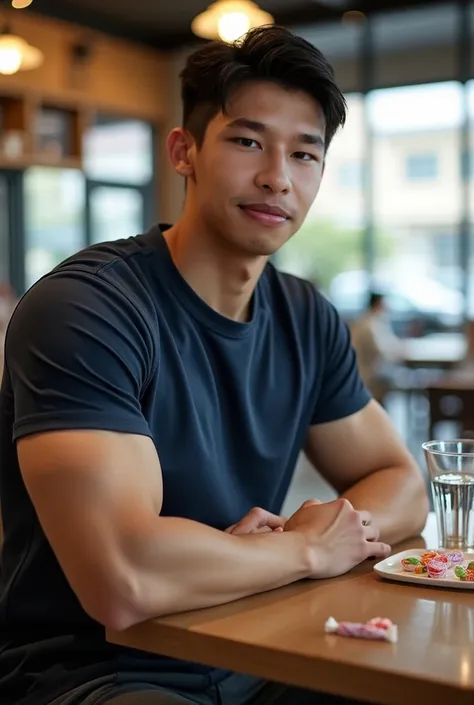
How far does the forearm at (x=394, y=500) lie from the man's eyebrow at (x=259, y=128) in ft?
1.88

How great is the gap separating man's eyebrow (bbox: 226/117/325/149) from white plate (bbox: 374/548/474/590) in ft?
2.09

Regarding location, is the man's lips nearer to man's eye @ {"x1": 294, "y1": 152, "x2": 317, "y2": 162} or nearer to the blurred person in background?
man's eye @ {"x1": 294, "y1": 152, "x2": 317, "y2": 162}

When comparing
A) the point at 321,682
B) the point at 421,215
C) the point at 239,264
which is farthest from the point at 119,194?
the point at 321,682

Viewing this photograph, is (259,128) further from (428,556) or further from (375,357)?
(375,357)

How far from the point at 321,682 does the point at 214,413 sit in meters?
0.61

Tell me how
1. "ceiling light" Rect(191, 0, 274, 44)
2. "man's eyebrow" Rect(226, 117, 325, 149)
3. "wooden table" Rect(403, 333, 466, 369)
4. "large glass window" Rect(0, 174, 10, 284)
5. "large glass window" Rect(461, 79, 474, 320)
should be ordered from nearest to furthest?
"man's eyebrow" Rect(226, 117, 325, 149) < "ceiling light" Rect(191, 0, 274, 44) < "wooden table" Rect(403, 333, 466, 369) < "large glass window" Rect(0, 174, 10, 284) < "large glass window" Rect(461, 79, 474, 320)

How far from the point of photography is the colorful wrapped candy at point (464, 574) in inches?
47.4

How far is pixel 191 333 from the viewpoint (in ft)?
4.86

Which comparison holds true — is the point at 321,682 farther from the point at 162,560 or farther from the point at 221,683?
the point at 221,683

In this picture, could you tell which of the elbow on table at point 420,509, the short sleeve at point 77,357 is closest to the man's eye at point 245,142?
the short sleeve at point 77,357

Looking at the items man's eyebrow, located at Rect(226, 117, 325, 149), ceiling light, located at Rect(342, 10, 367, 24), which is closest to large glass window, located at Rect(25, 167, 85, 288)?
ceiling light, located at Rect(342, 10, 367, 24)

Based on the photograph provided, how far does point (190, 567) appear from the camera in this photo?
1092mm

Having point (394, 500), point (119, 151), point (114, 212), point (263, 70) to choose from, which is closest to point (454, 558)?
point (394, 500)

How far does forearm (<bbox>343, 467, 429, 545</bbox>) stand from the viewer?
Result: 4.93 feet
